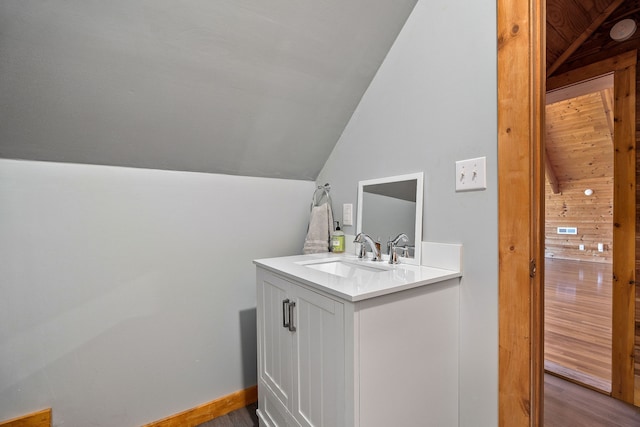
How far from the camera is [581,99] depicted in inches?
153

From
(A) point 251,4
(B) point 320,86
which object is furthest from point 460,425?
(A) point 251,4

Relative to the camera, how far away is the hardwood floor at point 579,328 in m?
1.94

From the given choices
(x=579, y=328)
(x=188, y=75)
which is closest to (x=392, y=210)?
(x=188, y=75)

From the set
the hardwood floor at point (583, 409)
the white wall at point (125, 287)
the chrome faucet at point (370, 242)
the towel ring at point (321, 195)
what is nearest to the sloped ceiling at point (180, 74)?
the white wall at point (125, 287)

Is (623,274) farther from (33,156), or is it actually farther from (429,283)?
(33,156)

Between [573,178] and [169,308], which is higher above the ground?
[573,178]

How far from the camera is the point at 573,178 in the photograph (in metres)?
5.42

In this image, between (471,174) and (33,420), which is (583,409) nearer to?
(471,174)

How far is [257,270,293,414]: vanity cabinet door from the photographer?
1.15m

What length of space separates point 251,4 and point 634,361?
2.67m

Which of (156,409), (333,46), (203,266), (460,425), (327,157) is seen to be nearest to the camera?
(460,425)

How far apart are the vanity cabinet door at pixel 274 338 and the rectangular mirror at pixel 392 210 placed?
575 mm

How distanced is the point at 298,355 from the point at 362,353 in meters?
0.34

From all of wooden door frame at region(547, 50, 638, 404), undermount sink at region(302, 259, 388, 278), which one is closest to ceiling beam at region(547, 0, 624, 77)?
wooden door frame at region(547, 50, 638, 404)
